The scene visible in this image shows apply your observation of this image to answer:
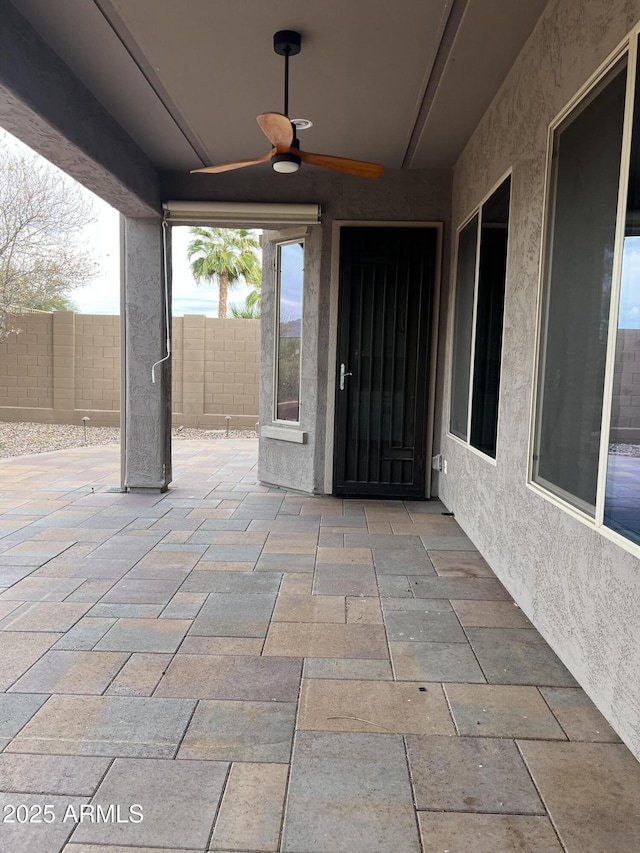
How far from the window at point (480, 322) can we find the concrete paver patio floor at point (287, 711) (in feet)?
2.72

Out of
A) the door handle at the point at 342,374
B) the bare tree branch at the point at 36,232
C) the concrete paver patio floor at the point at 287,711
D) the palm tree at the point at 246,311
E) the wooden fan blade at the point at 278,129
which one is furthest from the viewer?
the palm tree at the point at 246,311

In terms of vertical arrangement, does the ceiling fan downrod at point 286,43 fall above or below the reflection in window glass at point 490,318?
above

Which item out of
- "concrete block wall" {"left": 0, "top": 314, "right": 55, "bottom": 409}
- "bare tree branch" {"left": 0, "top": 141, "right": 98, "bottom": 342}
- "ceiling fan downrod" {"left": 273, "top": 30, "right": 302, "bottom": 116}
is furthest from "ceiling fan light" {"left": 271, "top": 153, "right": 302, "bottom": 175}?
"concrete block wall" {"left": 0, "top": 314, "right": 55, "bottom": 409}

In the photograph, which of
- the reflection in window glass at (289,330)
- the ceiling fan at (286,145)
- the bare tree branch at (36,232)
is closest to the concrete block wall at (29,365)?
the bare tree branch at (36,232)

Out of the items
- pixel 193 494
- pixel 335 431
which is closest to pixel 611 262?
pixel 335 431

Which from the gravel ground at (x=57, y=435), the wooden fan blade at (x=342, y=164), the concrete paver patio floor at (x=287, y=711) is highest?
the wooden fan blade at (x=342, y=164)

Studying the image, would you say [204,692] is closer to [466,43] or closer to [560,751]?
[560,751]

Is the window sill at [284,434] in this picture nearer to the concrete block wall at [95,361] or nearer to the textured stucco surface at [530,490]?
the textured stucco surface at [530,490]

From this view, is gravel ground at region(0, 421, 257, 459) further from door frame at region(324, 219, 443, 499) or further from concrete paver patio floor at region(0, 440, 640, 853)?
concrete paver patio floor at region(0, 440, 640, 853)

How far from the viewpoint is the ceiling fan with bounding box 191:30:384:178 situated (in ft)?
8.48

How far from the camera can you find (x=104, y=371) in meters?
9.16

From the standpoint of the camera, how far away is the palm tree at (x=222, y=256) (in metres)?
15.3

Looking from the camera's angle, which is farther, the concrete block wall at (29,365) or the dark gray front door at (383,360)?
the concrete block wall at (29,365)

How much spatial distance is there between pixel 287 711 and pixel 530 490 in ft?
4.50
